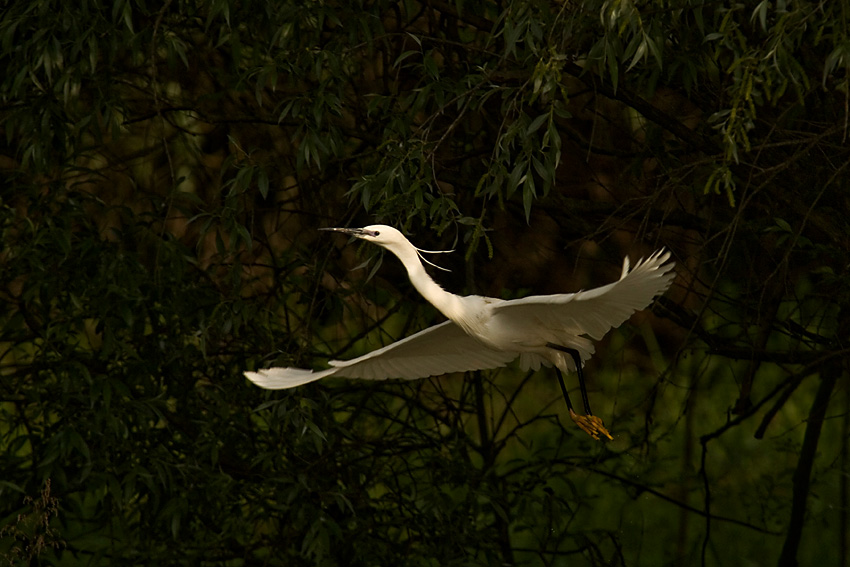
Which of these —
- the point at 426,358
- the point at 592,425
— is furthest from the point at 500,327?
the point at 426,358

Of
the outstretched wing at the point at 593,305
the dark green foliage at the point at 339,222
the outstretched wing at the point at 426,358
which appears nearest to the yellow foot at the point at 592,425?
the outstretched wing at the point at 593,305

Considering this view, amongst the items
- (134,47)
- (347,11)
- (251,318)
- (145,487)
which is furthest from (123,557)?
(347,11)

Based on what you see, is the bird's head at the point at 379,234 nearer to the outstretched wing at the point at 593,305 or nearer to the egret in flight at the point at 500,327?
the egret in flight at the point at 500,327

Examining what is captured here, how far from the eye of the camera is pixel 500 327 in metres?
2.45

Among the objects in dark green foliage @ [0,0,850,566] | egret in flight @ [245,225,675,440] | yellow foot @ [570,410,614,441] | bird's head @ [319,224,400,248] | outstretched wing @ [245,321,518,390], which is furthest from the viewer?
dark green foliage @ [0,0,850,566]

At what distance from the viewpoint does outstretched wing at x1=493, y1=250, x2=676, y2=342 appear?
2.06 m

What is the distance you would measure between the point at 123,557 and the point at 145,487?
289 mm

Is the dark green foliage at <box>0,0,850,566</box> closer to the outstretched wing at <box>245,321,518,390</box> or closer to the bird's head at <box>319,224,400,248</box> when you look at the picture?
the bird's head at <box>319,224,400,248</box>

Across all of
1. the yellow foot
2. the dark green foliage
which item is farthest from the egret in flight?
the dark green foliage

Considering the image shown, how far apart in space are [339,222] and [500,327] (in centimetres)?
99

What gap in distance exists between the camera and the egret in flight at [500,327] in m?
2.17

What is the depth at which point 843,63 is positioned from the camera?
2.28 m

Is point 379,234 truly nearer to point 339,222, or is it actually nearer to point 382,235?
point 382,235

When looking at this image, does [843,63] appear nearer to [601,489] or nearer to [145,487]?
[145,487]
